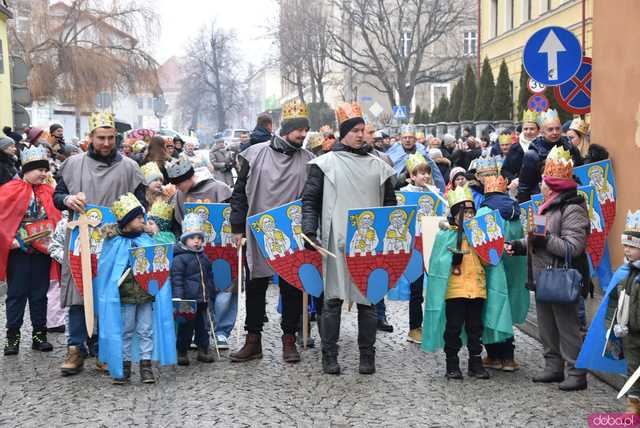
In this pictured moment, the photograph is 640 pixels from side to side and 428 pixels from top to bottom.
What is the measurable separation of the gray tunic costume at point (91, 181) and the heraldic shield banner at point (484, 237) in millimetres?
2671

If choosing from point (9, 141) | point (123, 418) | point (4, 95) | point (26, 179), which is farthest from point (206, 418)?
point (4, 95)

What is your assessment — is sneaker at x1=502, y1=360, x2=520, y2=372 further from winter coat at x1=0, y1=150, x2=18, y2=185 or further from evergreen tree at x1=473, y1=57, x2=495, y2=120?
evergreen tree at x1=473, y1=57, x2=495, y2=120

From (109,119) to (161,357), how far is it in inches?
75.2

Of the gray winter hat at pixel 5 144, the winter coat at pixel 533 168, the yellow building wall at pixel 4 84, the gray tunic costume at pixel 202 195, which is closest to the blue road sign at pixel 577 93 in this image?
the winter coat at pixel 533 168

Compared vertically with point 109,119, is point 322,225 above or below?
below

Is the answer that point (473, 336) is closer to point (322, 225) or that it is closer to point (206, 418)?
point (322, 225)

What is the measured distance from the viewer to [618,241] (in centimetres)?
→ 1041

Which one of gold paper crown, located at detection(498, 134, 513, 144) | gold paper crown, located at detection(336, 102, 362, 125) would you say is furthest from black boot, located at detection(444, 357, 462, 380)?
gold paper crown, located at detection(498, 134, 513, 144)

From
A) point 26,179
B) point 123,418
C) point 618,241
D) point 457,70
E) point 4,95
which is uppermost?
point 457,70

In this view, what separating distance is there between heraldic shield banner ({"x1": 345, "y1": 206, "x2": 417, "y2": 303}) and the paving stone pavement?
2.31 ft

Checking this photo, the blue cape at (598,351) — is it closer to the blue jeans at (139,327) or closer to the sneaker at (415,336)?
the sneaker at (415,336)

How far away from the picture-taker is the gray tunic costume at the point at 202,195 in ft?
28.4

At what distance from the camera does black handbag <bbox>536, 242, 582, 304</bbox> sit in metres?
7.12

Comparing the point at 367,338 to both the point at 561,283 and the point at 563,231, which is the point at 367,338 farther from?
the point at 563,231
